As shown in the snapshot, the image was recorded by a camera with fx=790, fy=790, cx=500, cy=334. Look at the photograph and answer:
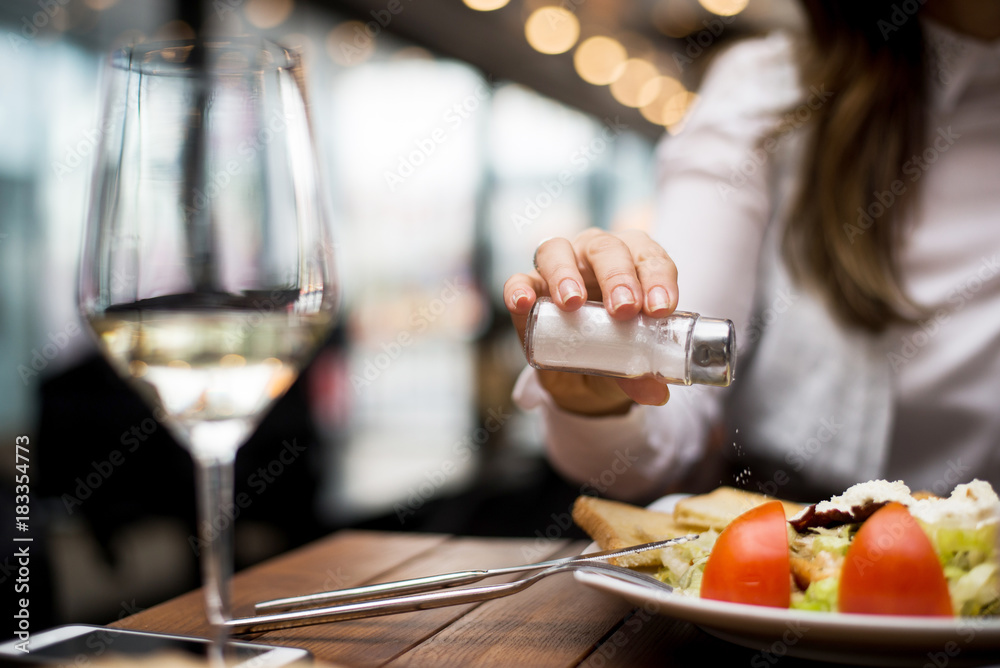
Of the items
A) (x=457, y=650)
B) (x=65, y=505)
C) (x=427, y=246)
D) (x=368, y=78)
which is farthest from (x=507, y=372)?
(x=457, y=650)

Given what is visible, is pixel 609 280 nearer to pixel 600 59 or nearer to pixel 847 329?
pixel 847 329

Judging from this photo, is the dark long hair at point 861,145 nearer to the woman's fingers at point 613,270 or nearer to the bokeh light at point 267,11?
the woman's fingers at point 613,270

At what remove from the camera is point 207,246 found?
1.06 ft

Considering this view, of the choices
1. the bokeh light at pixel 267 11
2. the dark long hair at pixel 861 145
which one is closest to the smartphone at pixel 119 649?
the dark long hair at pixel 861 145

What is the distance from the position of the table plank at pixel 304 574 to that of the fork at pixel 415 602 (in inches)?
1.8

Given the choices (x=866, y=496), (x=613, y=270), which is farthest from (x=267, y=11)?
(x=866, y=496)

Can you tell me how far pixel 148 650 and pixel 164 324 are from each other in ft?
0.60

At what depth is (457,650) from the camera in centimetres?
50

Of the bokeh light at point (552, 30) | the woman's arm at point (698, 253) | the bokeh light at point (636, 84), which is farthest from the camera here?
the bokeh light at point (636, 84)

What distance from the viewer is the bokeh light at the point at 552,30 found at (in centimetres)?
445

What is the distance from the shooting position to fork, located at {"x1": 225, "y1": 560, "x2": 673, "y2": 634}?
482mm

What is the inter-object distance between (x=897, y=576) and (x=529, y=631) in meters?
0.24

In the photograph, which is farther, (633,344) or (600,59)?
(600,59)

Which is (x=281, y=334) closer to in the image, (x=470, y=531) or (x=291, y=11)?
(x=470, y=531)
